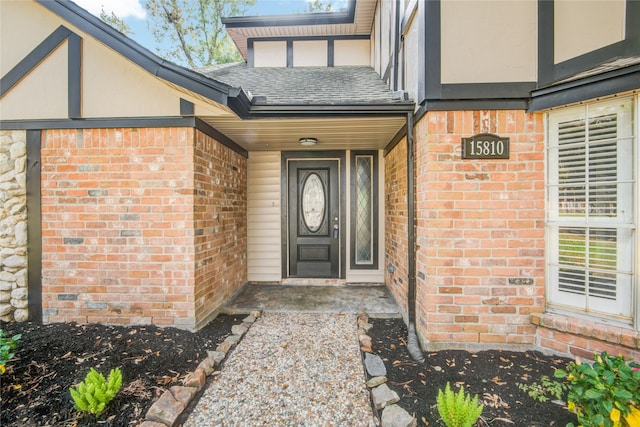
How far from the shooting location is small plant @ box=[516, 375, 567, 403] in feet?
6.46

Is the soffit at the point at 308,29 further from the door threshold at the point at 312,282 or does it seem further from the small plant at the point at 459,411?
the small plant at the point at 459,411

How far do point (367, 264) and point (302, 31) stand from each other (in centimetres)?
466

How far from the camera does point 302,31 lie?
5.27m

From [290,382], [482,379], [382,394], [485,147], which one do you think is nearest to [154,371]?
[290,382]

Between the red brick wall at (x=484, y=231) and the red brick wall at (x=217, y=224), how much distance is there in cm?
253

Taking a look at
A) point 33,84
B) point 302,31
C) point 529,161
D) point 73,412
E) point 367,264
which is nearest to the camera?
point 73,412

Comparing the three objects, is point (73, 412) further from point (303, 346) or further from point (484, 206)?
point (484, 206)

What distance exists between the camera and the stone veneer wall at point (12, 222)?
10.1 feet

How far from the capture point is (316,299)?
4133mm

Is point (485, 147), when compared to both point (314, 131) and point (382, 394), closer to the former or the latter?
point (314, 131)

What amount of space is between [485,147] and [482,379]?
6.64 feet

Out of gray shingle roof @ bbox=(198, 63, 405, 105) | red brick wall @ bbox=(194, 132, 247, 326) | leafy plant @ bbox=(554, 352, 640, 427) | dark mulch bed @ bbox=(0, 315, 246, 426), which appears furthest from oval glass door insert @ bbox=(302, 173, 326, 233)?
leafy plant @ bbox=(554, 352, 640, 427)

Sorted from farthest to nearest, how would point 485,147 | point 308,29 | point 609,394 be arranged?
point 308,29, point 485,147, point 609,394

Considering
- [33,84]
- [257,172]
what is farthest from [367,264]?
[33,84]
